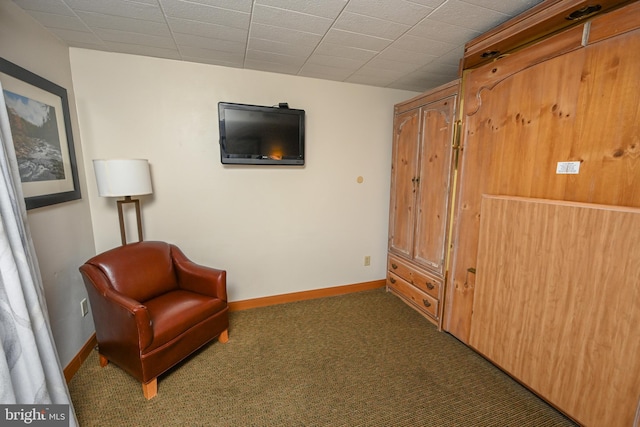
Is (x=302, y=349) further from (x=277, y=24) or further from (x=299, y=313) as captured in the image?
(x=277, y=24)

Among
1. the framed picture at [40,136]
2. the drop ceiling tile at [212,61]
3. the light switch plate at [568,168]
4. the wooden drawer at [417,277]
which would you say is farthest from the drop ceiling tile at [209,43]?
the wooden drawer at [417,277]

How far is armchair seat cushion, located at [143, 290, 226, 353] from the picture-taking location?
1.66 metres

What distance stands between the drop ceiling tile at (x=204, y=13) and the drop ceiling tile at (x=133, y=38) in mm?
389

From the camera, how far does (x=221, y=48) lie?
6.80 ft

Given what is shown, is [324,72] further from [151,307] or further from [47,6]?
[151,307]

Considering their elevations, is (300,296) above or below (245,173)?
below

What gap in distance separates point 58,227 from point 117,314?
809mm

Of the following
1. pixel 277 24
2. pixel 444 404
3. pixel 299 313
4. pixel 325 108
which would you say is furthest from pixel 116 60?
pixel 444 404

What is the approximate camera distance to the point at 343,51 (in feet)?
6.93

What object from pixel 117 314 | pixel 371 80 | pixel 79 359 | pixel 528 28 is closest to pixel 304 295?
Answer: pixel 117 314

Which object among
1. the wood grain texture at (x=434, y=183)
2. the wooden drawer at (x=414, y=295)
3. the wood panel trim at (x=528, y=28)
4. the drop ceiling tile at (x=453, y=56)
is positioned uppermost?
the drop ceiling tile at (x=453, y=56)

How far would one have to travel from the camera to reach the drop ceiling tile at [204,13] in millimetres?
1548

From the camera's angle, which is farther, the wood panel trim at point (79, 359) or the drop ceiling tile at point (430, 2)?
the wood panel trim at point (79, 359)

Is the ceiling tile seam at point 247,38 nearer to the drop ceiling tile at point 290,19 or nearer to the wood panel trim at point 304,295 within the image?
the drop ceiling tile at point 290,19
